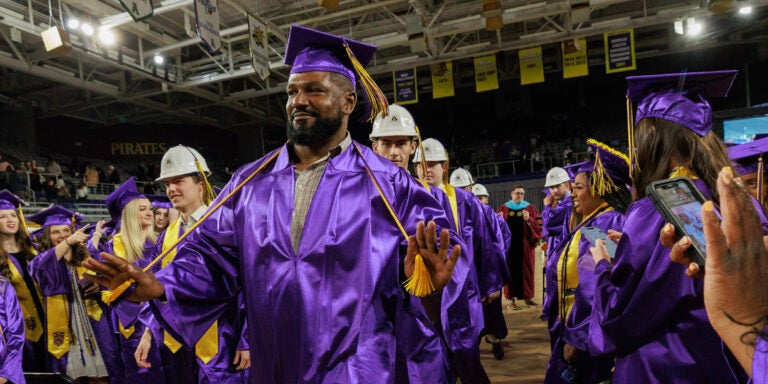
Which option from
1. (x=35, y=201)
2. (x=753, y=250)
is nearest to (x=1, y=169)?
(x=35, y=201)

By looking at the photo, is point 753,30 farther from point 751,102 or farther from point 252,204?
point 252,204

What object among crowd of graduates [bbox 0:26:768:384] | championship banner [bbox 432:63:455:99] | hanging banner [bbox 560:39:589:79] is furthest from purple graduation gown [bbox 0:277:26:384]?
hanging banner [bbox 560:39:589:79]

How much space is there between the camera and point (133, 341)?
4402 mm

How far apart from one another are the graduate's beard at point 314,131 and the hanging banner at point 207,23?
6.88m

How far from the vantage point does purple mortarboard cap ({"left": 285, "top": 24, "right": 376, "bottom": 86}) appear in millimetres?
2027

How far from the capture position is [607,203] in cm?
333

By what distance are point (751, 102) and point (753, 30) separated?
2.96 metres

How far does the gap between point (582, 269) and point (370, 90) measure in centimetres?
164

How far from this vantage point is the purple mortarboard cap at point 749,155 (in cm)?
268

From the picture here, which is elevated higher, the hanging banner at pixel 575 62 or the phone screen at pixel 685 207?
the hanging banner at pixel 575 62

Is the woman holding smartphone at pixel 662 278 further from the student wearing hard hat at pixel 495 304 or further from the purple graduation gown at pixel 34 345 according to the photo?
the purple graduation gown at pixel 34 345

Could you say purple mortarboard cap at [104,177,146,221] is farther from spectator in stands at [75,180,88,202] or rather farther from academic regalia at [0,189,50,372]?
spectator in stands at [75,180,88,202]

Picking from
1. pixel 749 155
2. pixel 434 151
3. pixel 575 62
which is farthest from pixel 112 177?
pixel 749 155

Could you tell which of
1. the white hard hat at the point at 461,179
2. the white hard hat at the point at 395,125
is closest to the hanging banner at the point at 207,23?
the white hard hat at the point at 461,179
